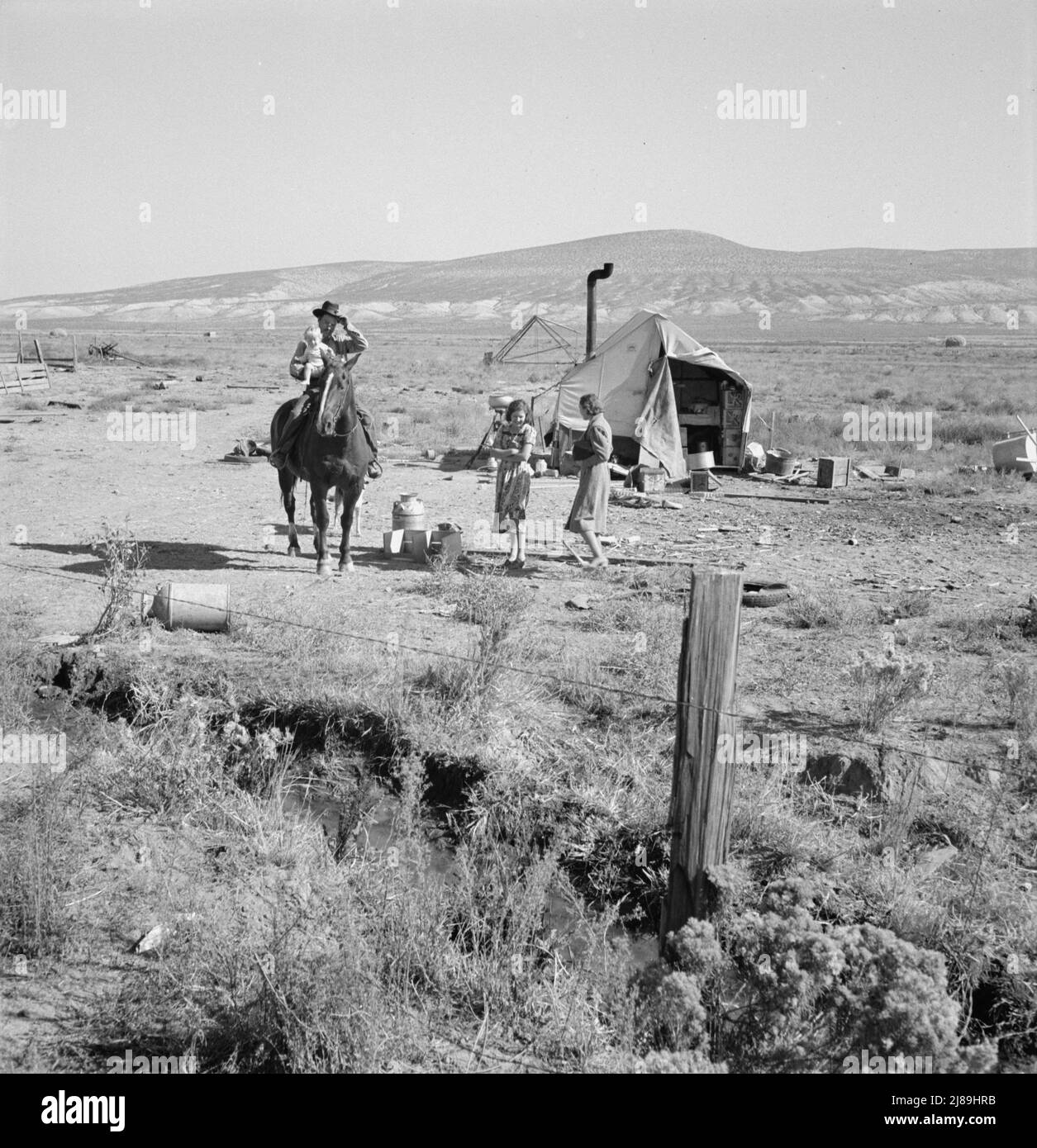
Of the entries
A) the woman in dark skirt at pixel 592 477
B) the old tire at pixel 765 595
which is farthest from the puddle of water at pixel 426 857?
the woman in dark skirt at pixel 592 477

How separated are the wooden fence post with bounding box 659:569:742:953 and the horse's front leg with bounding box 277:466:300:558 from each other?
299 inches

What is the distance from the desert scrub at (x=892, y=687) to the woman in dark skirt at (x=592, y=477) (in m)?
3.88

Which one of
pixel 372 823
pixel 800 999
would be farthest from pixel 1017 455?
pixel 800 999

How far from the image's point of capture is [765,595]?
952cm

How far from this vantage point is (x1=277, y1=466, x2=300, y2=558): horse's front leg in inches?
443

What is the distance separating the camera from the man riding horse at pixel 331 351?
10.2 m

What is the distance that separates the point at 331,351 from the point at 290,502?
2021 mm

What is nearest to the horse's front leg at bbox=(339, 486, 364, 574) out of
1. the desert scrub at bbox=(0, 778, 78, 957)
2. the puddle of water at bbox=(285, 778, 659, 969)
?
the puddle of water at bbox=(285, 778, 659, 969)

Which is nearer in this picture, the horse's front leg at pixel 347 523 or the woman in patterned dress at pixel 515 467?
the woman in patterned dress at pixel 515 467

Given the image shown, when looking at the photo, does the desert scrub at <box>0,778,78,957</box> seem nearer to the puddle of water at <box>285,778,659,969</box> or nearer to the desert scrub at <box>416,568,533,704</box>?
the puddle of water at <box>285,778,659,969</box>

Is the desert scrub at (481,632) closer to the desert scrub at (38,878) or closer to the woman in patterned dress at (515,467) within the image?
the woman in patterned dress at (515,467)

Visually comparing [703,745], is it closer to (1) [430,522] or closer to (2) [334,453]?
(2) [334,453]

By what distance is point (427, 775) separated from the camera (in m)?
6.34

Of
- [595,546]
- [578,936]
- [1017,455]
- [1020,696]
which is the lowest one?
[578,936]
